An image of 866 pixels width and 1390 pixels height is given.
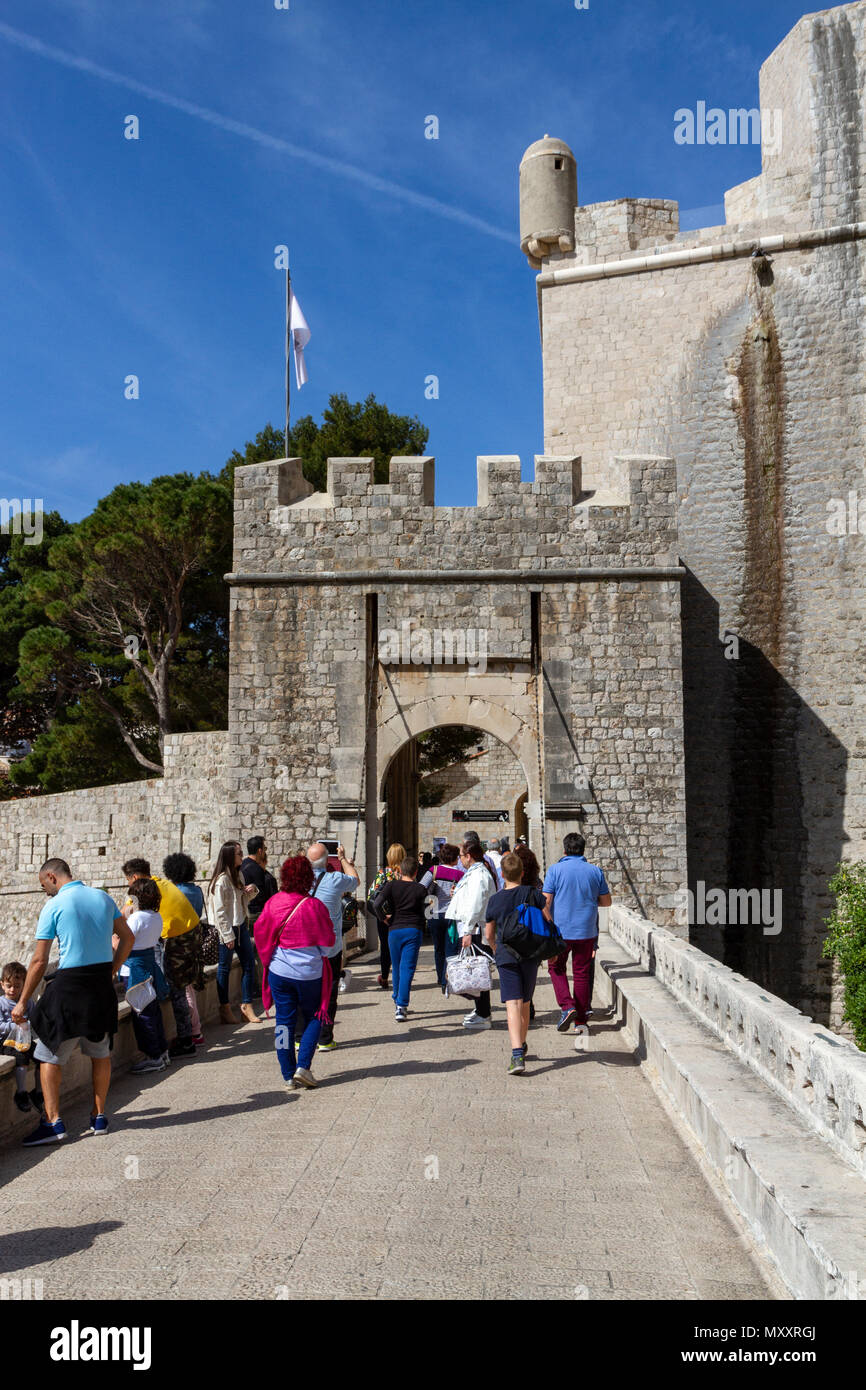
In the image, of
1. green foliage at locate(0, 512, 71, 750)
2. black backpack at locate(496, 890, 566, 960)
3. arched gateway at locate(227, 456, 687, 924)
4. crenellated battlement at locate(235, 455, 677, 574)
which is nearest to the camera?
black backpack at locate(496, 890, 566, 960)

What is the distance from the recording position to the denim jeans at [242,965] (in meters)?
8.96

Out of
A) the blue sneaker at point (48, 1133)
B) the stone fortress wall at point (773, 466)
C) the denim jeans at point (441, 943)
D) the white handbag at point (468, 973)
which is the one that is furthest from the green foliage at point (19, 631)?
the blue sneaker at point (48, 1133)

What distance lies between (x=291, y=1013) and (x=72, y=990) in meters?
1.43

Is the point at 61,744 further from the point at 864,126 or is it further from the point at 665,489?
the point at 864,126

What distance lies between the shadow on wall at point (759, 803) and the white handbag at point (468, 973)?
8523mm

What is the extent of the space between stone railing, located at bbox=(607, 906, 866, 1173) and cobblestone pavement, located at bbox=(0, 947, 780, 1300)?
0.53 meters

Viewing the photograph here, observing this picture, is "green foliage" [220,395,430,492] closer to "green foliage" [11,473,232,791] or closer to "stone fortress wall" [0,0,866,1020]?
"green foliage" [11,473,232,791]

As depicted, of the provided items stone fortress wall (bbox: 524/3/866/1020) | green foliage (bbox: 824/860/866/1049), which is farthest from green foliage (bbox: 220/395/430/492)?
green foliage (bbox: 824/860/866/1049)

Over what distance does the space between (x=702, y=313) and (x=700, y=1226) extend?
15804mm

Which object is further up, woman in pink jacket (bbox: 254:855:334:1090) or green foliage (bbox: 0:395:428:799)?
green foliage (bbox: 0:395:428:799)

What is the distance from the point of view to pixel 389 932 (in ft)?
29.1

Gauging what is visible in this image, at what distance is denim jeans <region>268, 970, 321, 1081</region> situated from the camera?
6.63 meters
